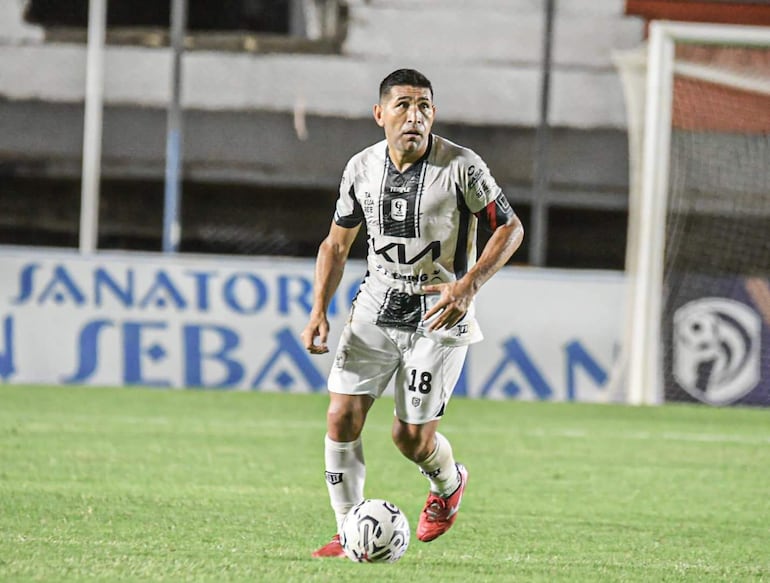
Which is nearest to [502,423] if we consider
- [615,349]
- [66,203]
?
[615,349]

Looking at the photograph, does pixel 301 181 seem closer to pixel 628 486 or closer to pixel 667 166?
pixel 667 166

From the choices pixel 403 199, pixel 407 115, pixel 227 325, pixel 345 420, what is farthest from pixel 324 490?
pixel 227 325

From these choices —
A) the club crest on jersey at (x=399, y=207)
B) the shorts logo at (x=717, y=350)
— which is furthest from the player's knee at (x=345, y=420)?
the shorts logo at (x=717, y=350)

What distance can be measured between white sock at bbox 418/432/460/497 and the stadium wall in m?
6.05

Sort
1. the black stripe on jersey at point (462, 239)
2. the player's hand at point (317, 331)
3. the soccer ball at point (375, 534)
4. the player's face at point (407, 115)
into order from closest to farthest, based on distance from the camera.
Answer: the soccer ball at point (375, 534) < the player's face at point (407, 115) < the player's hand at point (317, 331) < the black stripe on jersey at point (462, 239)

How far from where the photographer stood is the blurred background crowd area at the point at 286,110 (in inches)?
641

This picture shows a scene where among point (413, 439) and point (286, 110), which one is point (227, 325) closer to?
point (286, 110)

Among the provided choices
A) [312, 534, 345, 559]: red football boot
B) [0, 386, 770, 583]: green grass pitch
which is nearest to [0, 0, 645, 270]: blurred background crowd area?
[0, 386, 770, 583]: green grass pitch

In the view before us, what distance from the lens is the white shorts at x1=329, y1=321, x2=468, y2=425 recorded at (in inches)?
221

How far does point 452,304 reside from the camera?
5.31 m

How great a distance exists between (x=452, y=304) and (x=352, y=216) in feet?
1.93

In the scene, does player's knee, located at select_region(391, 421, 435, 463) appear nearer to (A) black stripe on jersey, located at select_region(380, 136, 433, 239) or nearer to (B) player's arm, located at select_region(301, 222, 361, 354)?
(B) player's arm, located at select_region(301, 222, 361, 354)

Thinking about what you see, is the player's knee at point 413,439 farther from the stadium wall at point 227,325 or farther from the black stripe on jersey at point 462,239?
the stadium wall at point 227,325

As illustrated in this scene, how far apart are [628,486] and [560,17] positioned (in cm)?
1006
